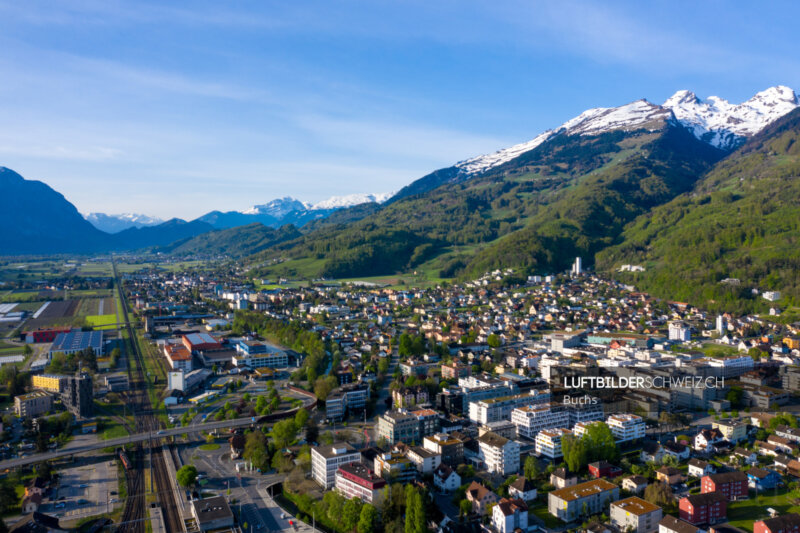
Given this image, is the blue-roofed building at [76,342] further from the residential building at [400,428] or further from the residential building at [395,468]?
the residential building at [395,468]

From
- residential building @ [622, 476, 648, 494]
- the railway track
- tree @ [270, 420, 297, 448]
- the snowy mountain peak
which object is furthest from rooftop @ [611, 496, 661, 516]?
the snowy mountain peak

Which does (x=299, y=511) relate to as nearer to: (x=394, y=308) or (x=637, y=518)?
(x=637, y=518)

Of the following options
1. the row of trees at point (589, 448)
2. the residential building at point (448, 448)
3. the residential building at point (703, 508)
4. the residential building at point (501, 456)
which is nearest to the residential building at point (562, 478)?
the row of trees at point (589, 448)

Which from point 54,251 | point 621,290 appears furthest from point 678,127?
point 54,251

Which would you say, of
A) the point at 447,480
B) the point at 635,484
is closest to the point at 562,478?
the point at 635,484

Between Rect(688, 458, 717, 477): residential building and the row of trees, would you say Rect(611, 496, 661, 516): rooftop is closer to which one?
the row of trees

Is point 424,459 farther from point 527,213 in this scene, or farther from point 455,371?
point 527,213
